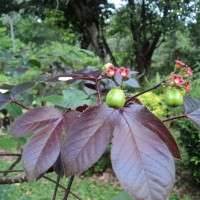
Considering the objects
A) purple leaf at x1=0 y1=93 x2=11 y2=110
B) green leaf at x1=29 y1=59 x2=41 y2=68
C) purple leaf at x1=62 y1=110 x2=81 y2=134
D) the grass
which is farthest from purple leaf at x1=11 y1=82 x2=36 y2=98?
the grass

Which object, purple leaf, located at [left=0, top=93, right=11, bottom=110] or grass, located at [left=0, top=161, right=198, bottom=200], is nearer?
purple leaf, located at [left=0, top=93, right=11, bottom=110]

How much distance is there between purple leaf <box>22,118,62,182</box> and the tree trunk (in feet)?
27.2

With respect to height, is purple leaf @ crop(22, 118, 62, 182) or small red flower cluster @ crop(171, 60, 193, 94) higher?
small red flower cluster @ crop(171, 60, 193, 94)

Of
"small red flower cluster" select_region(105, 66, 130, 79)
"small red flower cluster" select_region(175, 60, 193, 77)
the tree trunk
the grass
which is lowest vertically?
the grass

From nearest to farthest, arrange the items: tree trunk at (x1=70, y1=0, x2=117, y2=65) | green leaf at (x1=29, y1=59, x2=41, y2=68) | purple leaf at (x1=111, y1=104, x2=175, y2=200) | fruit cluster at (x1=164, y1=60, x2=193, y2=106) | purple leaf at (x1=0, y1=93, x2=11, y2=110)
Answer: purple leaf at (x1=111, y1=104, x2=175, y2=200) → fruit cluster at (x1=164, y1=60, x2=193, y2=106) → purple leaf at (x1=0, y1=93, x2=11, y2=110) → green leaf at (x1=29, y1=59, x2=41, y2=68) → tree trunk at (x1=70, y1=0, x2=117, y2=65)

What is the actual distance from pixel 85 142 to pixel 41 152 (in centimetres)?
8

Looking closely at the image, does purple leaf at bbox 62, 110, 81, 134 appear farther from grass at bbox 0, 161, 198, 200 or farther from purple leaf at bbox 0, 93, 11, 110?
grass at bbox 0, 161, 198, 200

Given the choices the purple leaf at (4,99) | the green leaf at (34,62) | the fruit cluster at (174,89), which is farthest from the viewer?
the green leaf at (34,62)

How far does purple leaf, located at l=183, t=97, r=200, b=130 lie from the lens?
1.67ft

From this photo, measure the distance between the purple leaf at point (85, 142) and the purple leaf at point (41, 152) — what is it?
44 millimetres

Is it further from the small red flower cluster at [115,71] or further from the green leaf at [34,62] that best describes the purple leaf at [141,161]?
the green leaf at [34,62]

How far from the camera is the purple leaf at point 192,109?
51 cm

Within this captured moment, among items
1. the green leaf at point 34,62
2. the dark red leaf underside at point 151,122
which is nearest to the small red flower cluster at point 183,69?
the dark red leaf underside at point 151,122

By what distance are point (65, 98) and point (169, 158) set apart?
43cm
